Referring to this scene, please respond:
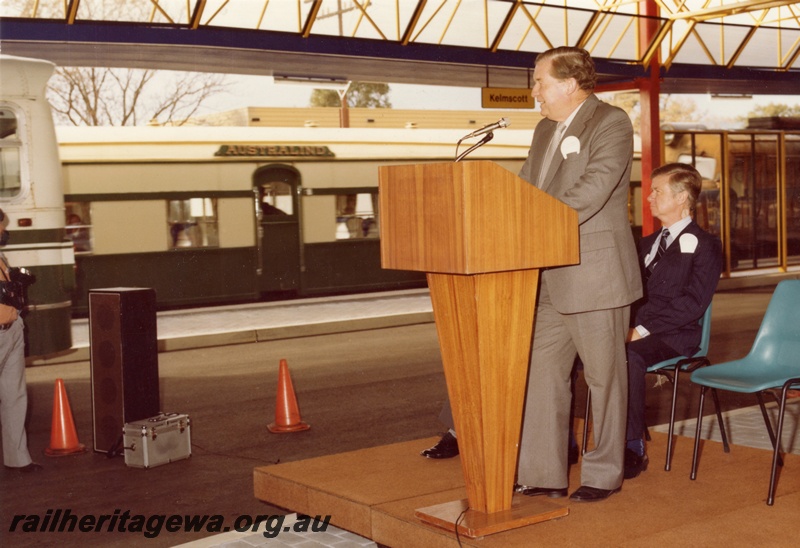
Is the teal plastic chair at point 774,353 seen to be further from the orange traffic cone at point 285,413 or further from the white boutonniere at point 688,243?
the orange traffic cone at point 285,413

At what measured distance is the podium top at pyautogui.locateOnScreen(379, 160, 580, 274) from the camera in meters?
3.75

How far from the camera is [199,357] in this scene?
42.2 ft

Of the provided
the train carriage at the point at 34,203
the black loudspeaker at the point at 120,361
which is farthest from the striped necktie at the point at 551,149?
the train carriage at the point at 34,203

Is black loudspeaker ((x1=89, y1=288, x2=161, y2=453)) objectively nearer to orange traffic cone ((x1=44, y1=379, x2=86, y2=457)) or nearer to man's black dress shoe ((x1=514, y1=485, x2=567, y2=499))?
orange traffic cone ((x1=44, y1=379, x2=86, y2=457))

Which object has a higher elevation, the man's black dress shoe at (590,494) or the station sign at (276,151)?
the station sign at (276,151)

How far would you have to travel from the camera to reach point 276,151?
18344mm

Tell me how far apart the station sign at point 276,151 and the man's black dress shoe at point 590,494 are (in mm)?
13932

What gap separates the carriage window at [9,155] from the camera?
11438mm

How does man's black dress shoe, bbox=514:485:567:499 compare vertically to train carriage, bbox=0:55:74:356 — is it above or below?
below

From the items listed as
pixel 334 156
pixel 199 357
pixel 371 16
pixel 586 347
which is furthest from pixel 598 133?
pixel 334 156

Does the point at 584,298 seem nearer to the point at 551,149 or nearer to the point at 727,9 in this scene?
the point at 551,149

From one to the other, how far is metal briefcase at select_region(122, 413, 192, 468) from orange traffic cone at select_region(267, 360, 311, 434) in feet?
3.20

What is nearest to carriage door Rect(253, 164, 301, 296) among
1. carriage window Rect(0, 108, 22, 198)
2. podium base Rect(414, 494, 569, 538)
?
carriage window Rect(0, 108, 22, 198)

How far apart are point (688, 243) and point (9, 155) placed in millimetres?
8387
